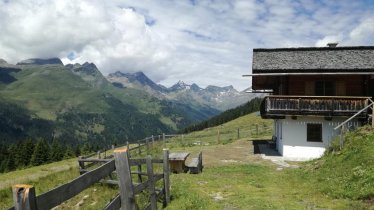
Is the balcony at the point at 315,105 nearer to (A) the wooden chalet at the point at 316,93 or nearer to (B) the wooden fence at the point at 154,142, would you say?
(A) the wooden chalet at the point at 316,93

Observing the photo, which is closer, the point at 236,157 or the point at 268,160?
the point at 268,160

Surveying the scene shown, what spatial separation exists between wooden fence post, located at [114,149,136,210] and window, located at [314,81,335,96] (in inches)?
1084

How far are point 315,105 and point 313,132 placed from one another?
2794 mm

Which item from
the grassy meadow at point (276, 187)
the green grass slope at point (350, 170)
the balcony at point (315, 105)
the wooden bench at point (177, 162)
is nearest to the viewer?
the grassy meadow at point (276, 187)

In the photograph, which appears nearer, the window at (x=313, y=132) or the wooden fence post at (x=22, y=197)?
the wooden fence post at (x=22, y=197)

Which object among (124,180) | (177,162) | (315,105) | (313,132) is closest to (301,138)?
(313,132)

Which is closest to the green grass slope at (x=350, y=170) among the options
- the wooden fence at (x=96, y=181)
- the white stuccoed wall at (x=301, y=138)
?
the white stuccoed wall at (x=301, y=138)

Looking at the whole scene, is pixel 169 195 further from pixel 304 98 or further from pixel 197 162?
pixel 304 98

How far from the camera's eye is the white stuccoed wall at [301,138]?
31.4m

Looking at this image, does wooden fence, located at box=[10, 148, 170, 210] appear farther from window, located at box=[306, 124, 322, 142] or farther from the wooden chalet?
window, located at box=[306, 124, 322, 142]

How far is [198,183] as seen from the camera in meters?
19.4

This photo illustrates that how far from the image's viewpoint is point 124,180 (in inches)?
335

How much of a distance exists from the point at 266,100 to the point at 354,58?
28.8 feet

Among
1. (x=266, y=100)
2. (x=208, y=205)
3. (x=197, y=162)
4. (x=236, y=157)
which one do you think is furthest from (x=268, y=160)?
(x=208, y=205)
